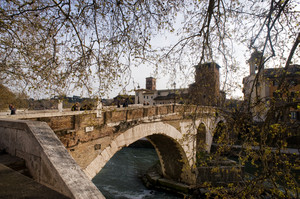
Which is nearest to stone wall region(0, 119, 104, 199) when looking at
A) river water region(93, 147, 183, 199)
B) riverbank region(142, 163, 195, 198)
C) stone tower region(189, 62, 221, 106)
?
stone tower region(189, 62, 221, 106)

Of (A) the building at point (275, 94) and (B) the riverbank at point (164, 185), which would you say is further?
(B) the riverbank at point (164, 185)

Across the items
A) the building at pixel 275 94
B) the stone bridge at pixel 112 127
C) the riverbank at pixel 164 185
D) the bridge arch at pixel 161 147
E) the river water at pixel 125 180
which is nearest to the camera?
the building at pixel 275 94

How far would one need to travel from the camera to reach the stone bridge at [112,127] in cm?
393

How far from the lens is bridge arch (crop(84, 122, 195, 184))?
570cm

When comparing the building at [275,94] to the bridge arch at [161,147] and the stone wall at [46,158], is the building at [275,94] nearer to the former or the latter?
the bridge arch at [161,147]

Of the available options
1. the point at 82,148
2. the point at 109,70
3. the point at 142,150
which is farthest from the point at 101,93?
the point at 142,150

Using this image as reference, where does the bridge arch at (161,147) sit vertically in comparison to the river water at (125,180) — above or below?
above

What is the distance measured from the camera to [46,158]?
1894mm

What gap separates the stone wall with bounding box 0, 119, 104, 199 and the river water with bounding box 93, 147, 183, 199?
817 centimetres

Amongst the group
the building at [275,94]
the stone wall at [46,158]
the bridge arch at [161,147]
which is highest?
the building at [275,94]

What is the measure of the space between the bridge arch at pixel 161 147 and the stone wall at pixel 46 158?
6.18ft

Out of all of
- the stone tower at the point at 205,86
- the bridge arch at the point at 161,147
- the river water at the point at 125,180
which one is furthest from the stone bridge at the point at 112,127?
the river water at the point at 125,180

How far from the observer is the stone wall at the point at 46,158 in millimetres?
1595

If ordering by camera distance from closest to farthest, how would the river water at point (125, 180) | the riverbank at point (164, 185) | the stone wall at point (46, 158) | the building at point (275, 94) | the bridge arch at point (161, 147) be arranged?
the stone wall at point (46, 158) < the building at point (275, 94) < the bridge arch at point (161, 147) < the river water at point (125, 180) < the riverbank at point (164, 185)
